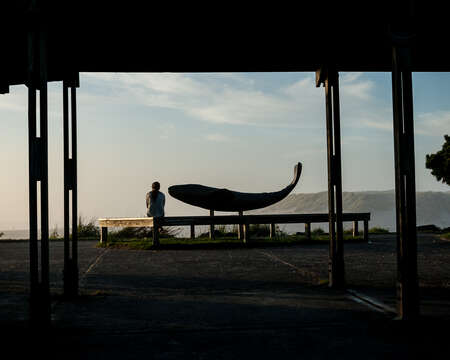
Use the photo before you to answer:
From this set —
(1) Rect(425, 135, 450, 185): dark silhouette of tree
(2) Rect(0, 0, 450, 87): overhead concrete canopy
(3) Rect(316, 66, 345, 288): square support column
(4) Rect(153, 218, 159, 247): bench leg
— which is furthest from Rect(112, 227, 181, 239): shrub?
(3) Rect(316, 66, 345, 288): square support column

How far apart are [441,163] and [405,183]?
16.5 m

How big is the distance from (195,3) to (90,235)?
16642 mm

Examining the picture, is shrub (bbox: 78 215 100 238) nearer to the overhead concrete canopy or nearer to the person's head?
the person's head

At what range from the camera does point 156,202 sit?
1480 cm

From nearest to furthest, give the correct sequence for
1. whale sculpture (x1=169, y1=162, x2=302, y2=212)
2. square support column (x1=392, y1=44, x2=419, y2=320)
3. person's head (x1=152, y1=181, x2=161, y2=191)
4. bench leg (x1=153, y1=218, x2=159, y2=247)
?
square support column (x1=392, y1=44, x2=419, y2=320), bench leg (x1=153, y1=218, x2=159, y2=247), person's head (x1=152, y1=181, x2=161, y2=191), whale sculpture (x1=169, y1=162, x2=302, y2=212)

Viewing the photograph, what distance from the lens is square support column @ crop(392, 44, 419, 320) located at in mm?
4312

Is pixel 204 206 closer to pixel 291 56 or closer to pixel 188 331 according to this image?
pixel 291 56

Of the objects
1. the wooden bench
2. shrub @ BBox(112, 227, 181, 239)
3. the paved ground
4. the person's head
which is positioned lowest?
the paved ground

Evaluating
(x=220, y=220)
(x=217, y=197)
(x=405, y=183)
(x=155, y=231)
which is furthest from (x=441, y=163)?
(x=405, y=183)

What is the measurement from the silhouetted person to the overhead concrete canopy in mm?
7652

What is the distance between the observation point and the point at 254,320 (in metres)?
4.48

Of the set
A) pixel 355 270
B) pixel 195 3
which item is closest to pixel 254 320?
pixel 195 3

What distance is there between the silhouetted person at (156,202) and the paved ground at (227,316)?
6.23m

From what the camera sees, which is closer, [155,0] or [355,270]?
[155,0]
